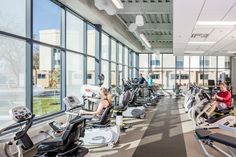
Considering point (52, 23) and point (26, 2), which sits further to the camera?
A: point (52, 23)

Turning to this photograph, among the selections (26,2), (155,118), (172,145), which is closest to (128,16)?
(155,118)

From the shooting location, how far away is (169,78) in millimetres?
19391

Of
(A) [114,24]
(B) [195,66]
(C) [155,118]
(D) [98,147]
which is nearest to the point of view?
(D) [98,147]

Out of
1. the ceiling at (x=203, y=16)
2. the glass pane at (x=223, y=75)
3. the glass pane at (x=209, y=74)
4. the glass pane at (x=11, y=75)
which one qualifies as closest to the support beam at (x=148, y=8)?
the ceiling at (x=203, y=16)

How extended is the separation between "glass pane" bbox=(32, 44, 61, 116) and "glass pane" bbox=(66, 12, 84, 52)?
770mm

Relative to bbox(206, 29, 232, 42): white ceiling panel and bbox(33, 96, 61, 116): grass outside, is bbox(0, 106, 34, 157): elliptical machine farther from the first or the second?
bbox(206, 29, 232, 42): white ceiling panel

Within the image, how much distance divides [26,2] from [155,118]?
550 cm

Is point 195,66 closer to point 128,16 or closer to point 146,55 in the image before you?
point 146,55

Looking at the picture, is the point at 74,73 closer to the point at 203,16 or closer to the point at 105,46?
the point at 105,46

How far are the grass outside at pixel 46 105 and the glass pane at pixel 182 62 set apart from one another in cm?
1353

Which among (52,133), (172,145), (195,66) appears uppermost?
(195,66)

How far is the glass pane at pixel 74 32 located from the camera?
295 inches

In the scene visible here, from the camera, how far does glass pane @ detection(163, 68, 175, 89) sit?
19.3 meters

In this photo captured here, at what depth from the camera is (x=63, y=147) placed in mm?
3670
